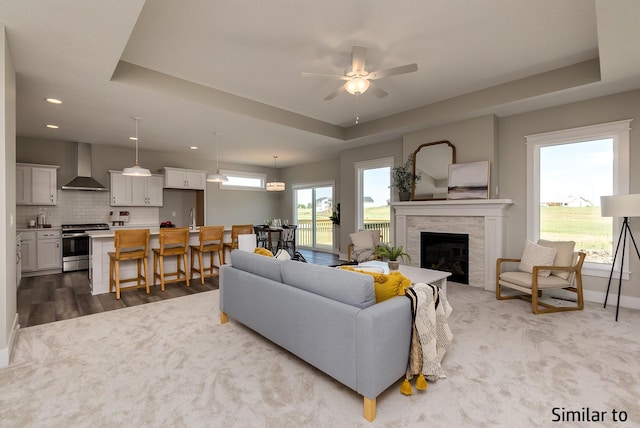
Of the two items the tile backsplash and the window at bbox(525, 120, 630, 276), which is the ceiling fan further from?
the tile backsplash

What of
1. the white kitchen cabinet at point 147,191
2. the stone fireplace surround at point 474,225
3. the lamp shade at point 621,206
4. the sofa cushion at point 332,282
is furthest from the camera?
the white kitchen cabinet at point 147,191

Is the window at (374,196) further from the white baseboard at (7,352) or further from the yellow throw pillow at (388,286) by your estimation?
the white baseboard at (7,352)

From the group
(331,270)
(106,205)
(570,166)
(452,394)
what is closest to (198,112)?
(331,270)

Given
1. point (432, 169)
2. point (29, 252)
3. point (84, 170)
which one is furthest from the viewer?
point (84, 170)

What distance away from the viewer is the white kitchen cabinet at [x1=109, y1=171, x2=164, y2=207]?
21.7 ft

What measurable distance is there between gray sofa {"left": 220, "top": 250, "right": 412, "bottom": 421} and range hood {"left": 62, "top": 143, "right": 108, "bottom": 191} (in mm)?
5653

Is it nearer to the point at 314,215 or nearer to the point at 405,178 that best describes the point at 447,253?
the point at 405,178

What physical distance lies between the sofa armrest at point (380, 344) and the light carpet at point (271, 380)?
0.20 m

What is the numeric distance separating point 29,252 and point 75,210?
1182 mm

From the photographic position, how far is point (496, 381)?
7.13ft

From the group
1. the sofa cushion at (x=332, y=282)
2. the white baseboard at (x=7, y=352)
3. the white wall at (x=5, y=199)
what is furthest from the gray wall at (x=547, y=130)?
the white baseboard at (x=7, y=352)

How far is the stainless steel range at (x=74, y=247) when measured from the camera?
5.76 meters

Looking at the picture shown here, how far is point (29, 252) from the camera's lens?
546 centimetres

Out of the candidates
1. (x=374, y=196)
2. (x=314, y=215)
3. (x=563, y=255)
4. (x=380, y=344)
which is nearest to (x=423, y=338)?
(x=380, y=344)
